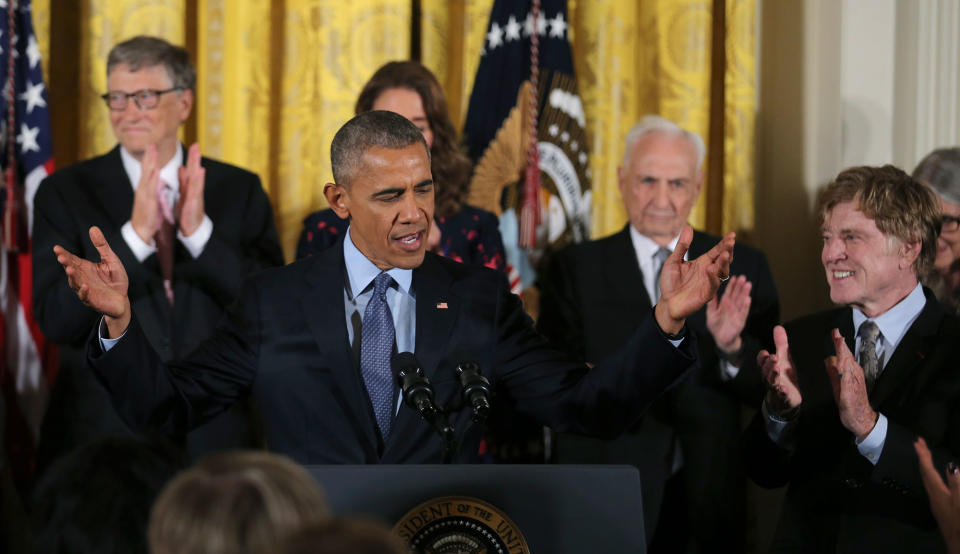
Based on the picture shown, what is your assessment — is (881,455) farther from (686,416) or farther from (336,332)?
(336,332)

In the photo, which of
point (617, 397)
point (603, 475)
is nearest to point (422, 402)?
point (603, 475)

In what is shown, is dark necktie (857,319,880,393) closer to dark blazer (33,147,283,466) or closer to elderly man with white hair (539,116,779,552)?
elderly man with white hair (539,116,779,552)

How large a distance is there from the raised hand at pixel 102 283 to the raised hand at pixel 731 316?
1812 mm

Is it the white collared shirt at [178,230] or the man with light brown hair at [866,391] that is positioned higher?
the white collared shirt at [178,230]

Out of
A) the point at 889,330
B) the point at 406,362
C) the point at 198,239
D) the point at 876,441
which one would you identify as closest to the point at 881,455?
the point at 876,441

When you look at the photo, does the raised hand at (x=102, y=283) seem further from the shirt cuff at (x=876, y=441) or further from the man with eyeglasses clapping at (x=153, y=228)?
the shirt cuff at (x=876, y=441)

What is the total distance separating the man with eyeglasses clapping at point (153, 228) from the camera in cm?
392

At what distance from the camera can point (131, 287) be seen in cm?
394

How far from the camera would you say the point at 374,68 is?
5.13 metres

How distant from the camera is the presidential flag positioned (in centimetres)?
489

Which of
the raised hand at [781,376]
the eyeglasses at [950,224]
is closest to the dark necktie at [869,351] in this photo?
the raised hand at [781,376]

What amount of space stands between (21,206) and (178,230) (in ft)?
2.62

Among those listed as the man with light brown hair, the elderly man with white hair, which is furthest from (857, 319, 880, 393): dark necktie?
the elderly man with white hair

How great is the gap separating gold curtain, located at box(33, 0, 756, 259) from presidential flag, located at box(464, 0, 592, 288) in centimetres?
31
